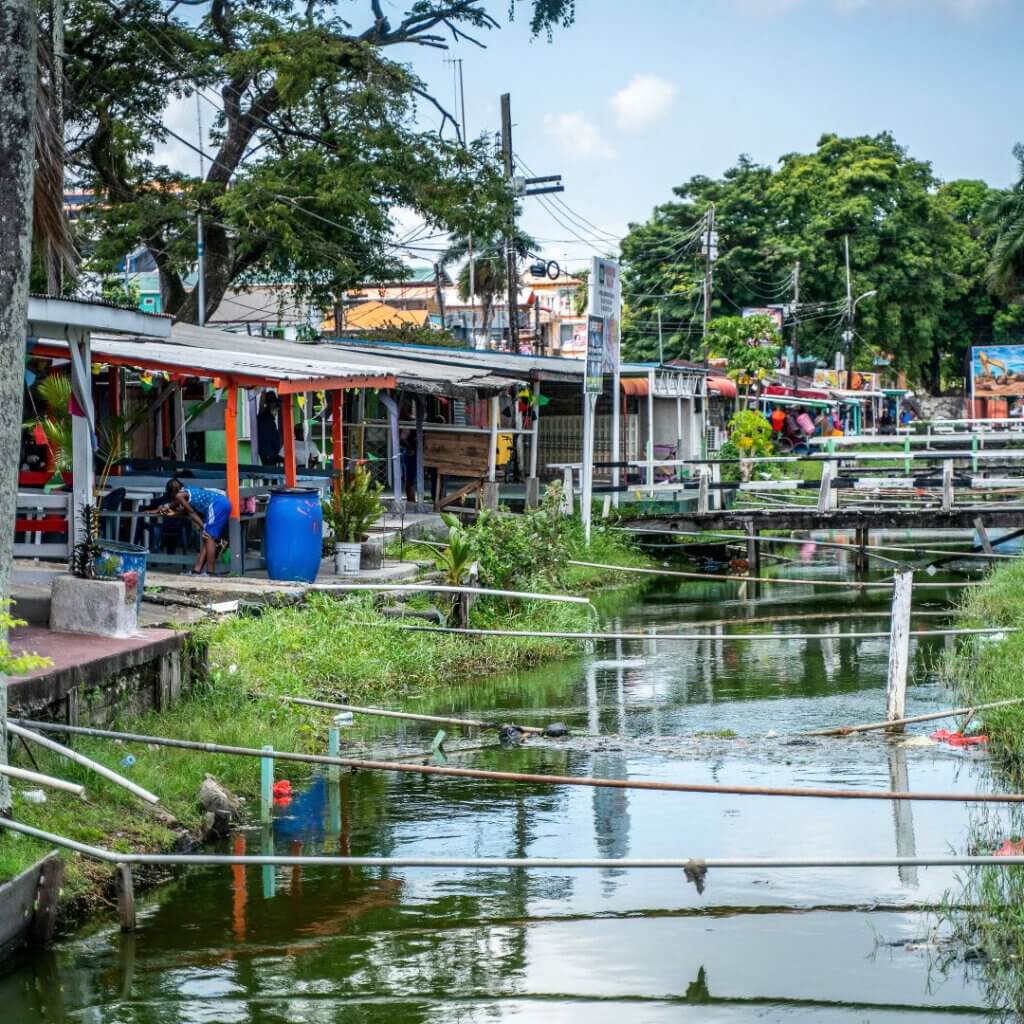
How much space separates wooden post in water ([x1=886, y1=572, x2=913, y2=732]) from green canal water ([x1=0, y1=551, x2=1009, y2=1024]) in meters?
0.30

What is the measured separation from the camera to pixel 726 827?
983 centimetres

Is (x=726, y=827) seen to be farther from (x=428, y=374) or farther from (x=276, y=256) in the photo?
(x=276, y=256)

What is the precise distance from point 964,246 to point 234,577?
54386 mm

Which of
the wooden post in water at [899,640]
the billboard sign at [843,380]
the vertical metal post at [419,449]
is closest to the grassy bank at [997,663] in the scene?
the wooden post in water at [899,640]

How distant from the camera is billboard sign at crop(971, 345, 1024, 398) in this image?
56031 mm

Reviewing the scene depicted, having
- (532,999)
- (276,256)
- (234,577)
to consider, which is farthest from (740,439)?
(532,999)

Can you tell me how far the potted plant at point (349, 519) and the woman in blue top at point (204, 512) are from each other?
1915 millimetres

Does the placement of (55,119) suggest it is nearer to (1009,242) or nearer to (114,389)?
(114,389)

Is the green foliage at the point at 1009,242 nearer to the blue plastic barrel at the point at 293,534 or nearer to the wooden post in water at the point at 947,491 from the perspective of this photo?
the wooden post in water at the point at 947,491

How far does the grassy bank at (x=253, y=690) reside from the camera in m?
8.04

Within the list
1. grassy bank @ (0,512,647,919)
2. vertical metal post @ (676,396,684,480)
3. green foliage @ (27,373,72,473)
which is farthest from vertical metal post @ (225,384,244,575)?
vertical metal post @ (676,396,684,480)

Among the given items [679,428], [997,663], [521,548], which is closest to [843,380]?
[679,428]

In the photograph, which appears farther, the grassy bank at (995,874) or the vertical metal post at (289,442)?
the vertical metal post at (289,442)

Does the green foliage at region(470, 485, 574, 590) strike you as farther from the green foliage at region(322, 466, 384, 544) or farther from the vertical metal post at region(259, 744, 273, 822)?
the vertical metal post at region(259, 744, 273, 822)
